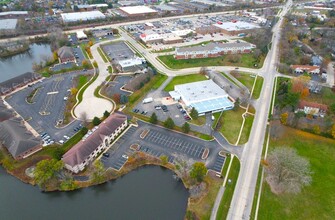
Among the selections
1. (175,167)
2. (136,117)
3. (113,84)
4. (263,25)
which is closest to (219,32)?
(263,25)

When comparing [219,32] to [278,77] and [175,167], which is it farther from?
[175,167]

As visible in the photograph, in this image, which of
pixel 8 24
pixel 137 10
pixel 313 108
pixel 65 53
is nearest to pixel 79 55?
pixel 65 53

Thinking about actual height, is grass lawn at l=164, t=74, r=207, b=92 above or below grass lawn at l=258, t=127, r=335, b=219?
below

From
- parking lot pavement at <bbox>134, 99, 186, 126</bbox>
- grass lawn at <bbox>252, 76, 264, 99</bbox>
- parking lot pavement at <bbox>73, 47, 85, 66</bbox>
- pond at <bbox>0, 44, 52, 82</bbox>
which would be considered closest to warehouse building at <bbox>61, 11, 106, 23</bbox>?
pond at <bbox>0, 44, 52, 82</bbox>

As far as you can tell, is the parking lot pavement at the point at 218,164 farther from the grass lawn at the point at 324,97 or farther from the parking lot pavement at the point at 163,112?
the grass lawn at the point at 324,97

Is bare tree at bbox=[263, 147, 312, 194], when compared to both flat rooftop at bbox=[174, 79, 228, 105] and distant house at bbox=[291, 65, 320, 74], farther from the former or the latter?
distant house at bbox=[291, 65, 320, 74]
